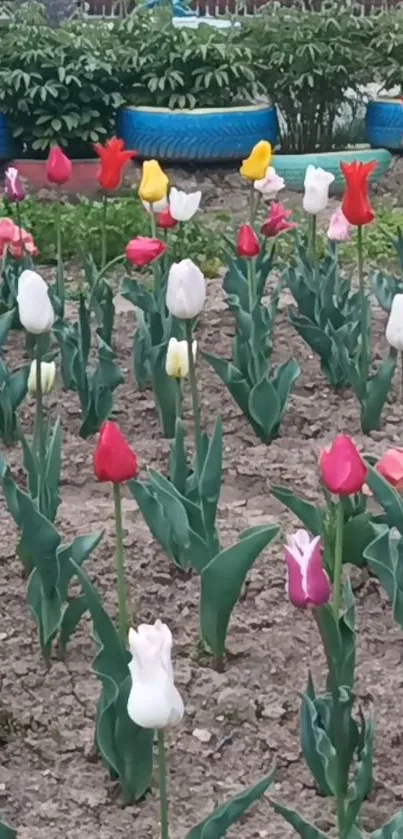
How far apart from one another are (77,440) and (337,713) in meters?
1.74

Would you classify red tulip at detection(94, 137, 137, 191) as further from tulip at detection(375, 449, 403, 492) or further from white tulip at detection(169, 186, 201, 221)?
tulip at detection(375, 449, 403, 492)

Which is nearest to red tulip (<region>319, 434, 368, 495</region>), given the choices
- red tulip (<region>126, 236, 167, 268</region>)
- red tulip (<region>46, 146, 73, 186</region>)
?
red tulip (<region>126, 236, 167, 268</region>)

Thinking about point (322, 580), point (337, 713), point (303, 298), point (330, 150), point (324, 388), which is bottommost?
point (330, 150)

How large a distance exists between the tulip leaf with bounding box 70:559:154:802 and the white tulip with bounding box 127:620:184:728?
1.37ft

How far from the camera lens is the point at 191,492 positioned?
8.24 feet

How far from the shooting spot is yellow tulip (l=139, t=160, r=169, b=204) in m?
3.36

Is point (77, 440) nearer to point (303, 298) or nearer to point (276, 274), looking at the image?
point (303, 298)

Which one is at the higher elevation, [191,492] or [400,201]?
[191,492]

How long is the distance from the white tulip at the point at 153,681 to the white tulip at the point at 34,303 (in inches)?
37.5

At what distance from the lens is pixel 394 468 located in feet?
7.36

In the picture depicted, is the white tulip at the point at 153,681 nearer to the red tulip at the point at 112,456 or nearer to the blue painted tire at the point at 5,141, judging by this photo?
the red tulip at the point at 112,456

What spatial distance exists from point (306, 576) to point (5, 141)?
6.06 metres

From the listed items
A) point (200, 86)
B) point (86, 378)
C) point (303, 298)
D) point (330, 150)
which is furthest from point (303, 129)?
point (86, 378)

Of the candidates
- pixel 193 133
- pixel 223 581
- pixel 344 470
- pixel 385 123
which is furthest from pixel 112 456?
pixel 385 123
